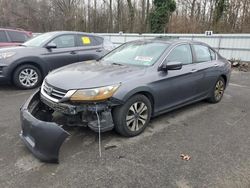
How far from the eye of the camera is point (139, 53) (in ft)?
13.6

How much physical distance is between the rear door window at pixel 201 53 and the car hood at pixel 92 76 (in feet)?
5.17

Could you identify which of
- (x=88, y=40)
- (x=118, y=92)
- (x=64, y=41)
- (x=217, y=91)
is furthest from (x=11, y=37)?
(x=217, y=91)

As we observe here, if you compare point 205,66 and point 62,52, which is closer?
point 205,66

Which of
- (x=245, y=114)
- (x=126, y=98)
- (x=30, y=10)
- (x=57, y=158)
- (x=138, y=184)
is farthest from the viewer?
(x=30, y=10)

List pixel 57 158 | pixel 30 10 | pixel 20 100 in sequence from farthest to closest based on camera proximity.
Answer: pixel 30 10, pixel 20 100, pixel 57 158

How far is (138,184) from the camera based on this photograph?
248 cm

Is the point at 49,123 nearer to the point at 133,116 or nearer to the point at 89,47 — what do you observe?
the point at 133,116

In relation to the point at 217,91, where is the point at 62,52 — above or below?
above

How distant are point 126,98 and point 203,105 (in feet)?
8.53

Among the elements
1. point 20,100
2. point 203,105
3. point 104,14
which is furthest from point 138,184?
point 104,14

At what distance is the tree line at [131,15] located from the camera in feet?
46.6

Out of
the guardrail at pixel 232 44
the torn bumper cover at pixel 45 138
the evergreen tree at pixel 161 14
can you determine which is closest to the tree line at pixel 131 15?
the evergreen tree at pixel 161 14

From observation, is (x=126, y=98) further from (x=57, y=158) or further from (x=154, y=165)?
(x=57, y=158)

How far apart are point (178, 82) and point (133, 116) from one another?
3.78 ft
